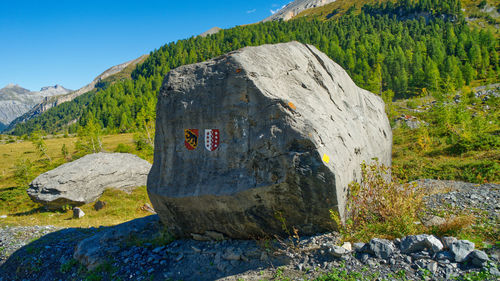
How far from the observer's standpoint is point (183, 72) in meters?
9.44

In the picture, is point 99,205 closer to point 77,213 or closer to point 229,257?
point 77,213

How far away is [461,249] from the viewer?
5.69 meters

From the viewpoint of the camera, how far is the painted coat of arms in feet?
28.8

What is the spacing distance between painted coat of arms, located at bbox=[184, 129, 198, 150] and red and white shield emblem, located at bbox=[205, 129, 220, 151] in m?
0.44

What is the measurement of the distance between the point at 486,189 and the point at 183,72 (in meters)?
13.2

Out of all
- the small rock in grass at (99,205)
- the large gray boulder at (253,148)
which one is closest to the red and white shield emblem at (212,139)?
the large gray boulder at (253,148)

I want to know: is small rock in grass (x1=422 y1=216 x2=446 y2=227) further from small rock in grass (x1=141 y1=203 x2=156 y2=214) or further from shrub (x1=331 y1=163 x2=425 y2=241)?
small rock in grass (x1=141 y1=203 x2=156 y2=214)

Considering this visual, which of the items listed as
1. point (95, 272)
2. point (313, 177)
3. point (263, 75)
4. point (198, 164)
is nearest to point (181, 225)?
point (198, 164)

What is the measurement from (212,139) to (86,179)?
59.3 ft

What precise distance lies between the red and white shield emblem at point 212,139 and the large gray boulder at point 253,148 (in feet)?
0.11

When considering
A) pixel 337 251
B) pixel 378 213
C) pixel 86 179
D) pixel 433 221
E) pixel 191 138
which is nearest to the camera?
pixel 337 251

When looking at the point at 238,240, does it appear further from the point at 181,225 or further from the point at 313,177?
the point at 313,177

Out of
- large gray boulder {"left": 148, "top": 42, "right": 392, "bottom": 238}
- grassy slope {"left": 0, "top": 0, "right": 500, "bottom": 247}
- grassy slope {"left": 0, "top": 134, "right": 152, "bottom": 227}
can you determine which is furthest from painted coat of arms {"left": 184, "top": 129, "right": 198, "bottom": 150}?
grassy slope {"left": 0, "top": 134, "right": 152, "bottom": 227}

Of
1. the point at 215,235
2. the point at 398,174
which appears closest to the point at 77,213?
the point at 215,235
